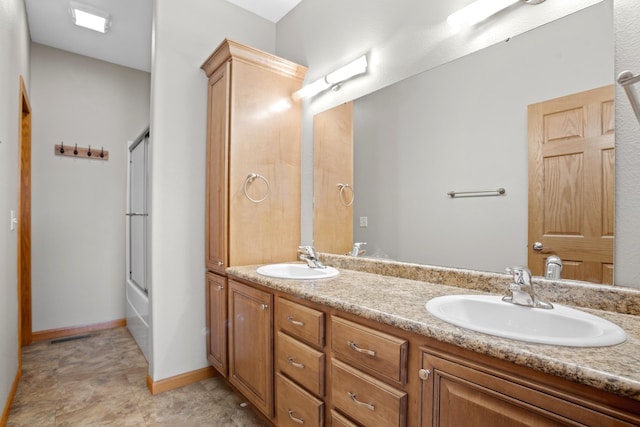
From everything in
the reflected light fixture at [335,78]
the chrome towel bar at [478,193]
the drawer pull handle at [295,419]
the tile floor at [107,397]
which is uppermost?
the reflected light fixture at [335,78]

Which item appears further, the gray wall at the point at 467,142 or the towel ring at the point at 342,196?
the towel ring at the point at 342,196

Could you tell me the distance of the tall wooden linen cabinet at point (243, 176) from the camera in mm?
2010

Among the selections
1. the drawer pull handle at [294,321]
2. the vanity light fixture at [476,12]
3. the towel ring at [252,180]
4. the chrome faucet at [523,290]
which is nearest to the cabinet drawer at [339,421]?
the drawer pull handle at [294,321]

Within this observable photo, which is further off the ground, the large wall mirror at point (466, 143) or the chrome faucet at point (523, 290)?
the large wall mirror at point (466, 143)

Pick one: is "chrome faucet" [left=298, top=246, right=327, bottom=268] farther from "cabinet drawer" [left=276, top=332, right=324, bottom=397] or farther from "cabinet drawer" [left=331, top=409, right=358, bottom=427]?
"cabinet drawer" [left=331, top=409, right=358, bottom=427]

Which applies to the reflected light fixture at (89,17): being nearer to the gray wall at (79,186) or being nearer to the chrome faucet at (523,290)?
the gray wall at (79,186)

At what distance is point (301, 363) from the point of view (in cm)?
137

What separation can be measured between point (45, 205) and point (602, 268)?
4032 mm

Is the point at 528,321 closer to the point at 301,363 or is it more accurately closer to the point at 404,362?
the point at 404,362

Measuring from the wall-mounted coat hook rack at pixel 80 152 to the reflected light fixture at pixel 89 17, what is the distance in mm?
1094

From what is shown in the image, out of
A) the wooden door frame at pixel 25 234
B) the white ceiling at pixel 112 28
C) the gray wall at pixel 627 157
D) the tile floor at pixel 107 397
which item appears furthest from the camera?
the wooden door frame at pixel 25 234

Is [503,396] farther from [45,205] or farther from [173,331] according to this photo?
[45,205]

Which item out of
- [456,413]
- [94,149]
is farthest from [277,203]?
[94,149]

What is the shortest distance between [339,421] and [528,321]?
2.45 feet
